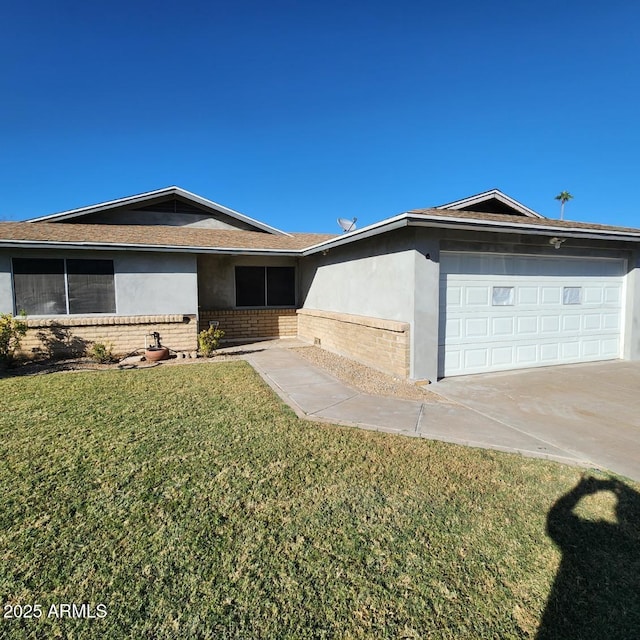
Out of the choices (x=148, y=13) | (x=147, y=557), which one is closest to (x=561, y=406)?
(x=147, y=557)

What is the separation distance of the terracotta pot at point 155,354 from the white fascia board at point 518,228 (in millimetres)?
7077

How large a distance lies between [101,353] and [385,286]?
23.0 ft

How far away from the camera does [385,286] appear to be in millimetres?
8227

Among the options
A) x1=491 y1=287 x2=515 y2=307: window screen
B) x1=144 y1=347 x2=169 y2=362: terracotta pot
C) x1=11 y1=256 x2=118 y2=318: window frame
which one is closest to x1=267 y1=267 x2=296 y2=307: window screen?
x1=144 y1=347 x2=169 y2=362: terracotta pot

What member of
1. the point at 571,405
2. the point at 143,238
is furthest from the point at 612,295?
the point at 143,238

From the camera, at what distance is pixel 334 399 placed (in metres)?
6.19

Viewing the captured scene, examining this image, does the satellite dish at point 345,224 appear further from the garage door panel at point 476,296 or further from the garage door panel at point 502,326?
the garage door panel at point 502,326

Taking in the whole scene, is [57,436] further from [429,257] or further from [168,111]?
[168,111]

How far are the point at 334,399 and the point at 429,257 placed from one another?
3.27 m

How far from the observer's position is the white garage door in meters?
7.77

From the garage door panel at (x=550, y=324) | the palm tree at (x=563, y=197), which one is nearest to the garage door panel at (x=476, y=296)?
the garage door panel at (x=550, y=324)

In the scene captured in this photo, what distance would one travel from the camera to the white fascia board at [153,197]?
12.2 metres

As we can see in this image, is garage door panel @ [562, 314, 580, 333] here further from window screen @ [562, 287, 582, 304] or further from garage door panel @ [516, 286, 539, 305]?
garage door panel @ [516, 286, 539, 305]

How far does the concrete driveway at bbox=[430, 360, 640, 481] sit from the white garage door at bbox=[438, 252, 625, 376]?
0.42 m
